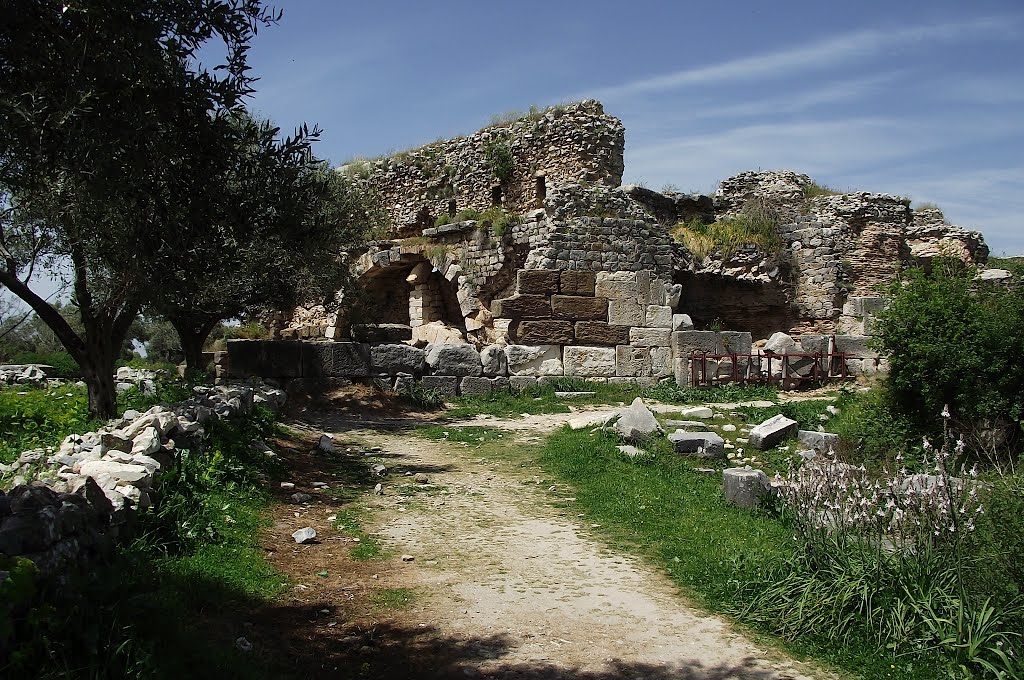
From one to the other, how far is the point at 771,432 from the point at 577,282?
24.2 ft

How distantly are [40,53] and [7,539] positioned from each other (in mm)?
2722

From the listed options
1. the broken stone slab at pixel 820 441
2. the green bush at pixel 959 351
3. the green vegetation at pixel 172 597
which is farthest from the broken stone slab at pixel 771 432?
the green vegetation at pixel 172 597

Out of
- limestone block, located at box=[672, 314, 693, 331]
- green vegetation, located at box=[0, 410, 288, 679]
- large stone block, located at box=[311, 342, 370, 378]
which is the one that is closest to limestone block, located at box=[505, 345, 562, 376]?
limestone block, located at box=[672, 314, 693, 331]

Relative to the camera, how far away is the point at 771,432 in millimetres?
9891

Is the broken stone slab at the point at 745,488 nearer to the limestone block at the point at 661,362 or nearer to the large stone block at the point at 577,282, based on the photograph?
the limestone block at the point at 661,362

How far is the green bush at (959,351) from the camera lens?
28.2 ft

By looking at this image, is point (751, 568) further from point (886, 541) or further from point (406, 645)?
point (406, 645)

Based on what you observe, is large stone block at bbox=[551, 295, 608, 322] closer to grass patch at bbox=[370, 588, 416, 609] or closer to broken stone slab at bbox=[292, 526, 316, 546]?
broken stone slab at bbox=[292, 526, 316, 546]

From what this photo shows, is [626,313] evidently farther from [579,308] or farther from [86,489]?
[86,489]

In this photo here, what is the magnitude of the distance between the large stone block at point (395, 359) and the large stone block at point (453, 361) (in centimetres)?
25

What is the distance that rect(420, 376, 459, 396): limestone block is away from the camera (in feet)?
50.9

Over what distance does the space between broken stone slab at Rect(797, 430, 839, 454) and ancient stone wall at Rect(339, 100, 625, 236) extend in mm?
10491

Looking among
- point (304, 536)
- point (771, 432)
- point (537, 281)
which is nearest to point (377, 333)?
point (537, 281)

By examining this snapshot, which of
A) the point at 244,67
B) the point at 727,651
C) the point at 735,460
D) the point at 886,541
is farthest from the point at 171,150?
the point at 735,460
